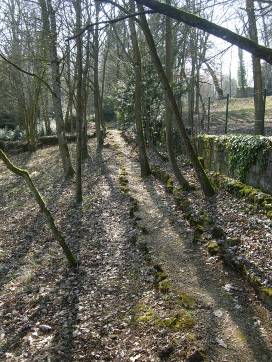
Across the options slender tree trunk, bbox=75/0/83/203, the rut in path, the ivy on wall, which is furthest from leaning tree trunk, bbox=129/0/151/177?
the rut in path

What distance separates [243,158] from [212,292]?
16.9 ft

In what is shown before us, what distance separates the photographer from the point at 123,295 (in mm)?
7023

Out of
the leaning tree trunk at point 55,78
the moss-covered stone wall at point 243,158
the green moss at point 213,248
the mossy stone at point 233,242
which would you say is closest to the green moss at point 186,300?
the green moss at point 213,248

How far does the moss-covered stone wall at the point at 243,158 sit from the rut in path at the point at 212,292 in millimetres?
2010

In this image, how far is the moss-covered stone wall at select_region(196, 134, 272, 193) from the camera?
9883 mm

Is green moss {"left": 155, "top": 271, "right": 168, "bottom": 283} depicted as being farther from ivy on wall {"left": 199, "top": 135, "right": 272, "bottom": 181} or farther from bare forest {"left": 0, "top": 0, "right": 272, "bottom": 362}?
ivy on wall {"left": 199, "top": 135, "right": 272, "bottom": 181}

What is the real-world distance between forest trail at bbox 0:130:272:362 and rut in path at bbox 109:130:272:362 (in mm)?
14

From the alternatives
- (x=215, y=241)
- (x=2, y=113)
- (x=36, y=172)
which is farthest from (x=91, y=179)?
(x=2, y=113)

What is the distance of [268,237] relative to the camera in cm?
776

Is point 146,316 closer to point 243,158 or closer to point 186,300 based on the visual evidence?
point 186,300

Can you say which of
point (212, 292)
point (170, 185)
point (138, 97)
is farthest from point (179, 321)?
point (138, 97)

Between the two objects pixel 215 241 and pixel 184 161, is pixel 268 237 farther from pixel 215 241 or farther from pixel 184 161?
pixel 184 161

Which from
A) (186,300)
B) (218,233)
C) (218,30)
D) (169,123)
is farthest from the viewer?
(169,123)

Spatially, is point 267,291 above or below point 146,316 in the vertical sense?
above
